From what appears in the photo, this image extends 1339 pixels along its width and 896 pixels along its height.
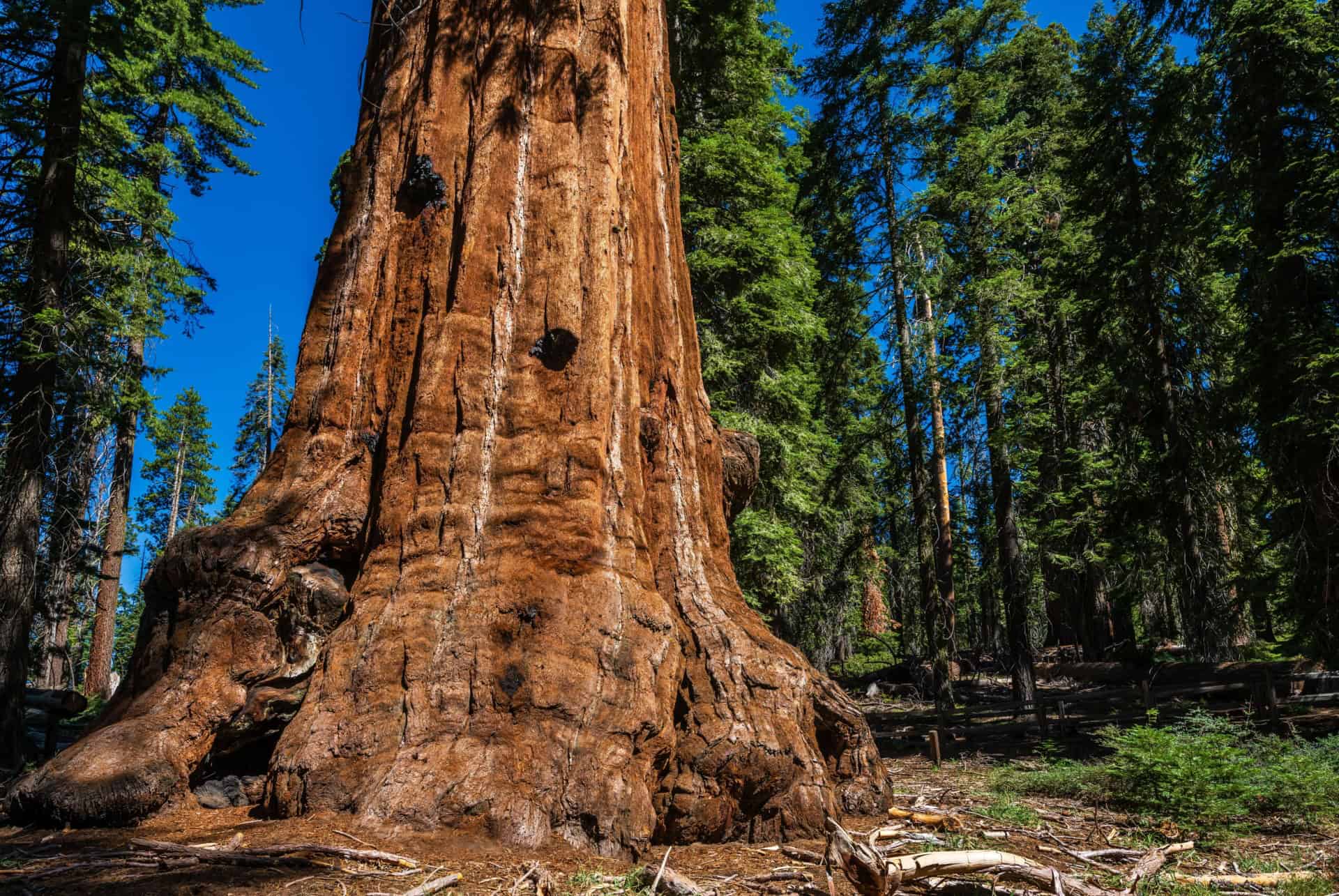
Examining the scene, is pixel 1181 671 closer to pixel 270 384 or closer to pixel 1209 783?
pixel 1209 783

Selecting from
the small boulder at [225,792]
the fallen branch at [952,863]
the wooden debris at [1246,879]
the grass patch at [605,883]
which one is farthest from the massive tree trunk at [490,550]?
the wooden debris at [1246,879]

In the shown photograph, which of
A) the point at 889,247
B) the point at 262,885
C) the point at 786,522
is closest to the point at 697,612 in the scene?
the point at 262,885

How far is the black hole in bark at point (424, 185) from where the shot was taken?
5965 mm

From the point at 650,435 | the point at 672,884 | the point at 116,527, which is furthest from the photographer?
the point at 116,527

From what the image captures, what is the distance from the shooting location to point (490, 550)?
4930 millimetres

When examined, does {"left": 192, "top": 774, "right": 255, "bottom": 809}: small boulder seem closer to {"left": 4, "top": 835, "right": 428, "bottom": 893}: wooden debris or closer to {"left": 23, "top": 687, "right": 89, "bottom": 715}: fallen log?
{"left": 4, "top": 835, "right": 428, "bottom": 893}: wooden debris

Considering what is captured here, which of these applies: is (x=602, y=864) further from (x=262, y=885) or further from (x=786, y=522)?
(x=786, y=522)

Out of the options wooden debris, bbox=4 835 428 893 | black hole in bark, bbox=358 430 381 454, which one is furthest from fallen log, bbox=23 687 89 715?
wooden debris, bbox=4 835 428 893

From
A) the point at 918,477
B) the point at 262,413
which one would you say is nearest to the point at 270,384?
the point at 262,413

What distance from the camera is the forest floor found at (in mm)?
3182

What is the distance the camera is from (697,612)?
5680 mm

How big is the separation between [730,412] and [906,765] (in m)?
6.45

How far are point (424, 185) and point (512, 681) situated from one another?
3707 millimetres

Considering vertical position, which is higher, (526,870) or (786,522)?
(786,522)
